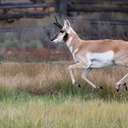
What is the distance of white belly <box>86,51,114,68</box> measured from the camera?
13.1m

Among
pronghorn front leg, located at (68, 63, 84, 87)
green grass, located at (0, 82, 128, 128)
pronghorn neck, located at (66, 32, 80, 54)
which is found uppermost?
green grass, located at (0, 82, 128, 128)

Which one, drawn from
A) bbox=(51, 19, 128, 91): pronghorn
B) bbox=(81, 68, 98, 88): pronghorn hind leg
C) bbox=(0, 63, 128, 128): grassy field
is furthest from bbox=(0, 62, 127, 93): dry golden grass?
bbox=(51, 19, 128, 91): pronghorn

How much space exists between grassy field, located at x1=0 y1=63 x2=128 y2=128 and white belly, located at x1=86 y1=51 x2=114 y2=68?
0.30 m

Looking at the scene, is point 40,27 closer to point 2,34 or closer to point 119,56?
point 2,34

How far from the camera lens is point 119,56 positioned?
13.0 meters

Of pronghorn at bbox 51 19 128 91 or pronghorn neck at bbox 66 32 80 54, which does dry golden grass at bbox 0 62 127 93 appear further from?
pronghorn neck at bbox 66 32 80 54

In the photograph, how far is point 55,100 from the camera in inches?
462

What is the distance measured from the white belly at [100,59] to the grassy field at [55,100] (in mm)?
300

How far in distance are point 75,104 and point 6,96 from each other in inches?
95.7

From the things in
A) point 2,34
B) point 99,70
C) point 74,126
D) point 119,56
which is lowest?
point 2,34

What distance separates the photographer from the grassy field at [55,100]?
900 cm

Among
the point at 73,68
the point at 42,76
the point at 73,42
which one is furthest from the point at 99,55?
the point at 42,76

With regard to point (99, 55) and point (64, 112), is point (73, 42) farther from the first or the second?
point (64, 112)

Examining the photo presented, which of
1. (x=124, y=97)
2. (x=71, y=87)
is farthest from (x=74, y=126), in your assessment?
(x=71, y=87)
